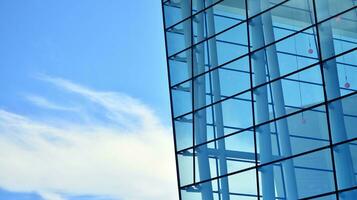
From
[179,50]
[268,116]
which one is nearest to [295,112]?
[268,116]

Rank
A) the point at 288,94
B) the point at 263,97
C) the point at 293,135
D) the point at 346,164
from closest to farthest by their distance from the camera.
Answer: the point at 346,164
the point at 293,135
the point at 288,94
the point at 263,97

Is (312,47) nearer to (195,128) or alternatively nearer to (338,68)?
(338,68)

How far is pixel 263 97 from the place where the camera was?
99.7 feet

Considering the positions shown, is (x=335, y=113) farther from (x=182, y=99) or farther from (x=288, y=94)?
(x=182, y=99)

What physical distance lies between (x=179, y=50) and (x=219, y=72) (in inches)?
109

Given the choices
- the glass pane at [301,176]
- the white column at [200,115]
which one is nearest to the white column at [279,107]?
the glass pane at [301,176]

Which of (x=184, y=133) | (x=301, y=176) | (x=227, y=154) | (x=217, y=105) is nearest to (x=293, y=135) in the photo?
(x=301, y=176)

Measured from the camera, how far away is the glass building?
1077 inches

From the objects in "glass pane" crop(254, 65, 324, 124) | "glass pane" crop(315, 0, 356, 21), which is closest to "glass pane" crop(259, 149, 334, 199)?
"glass pane" crop(254, 65, 324, 124)

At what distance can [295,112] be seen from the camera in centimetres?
2900

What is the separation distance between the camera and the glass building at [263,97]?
27.4m

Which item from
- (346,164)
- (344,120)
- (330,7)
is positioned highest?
(330,7)


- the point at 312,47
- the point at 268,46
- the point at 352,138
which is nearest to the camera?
the point at 352,138

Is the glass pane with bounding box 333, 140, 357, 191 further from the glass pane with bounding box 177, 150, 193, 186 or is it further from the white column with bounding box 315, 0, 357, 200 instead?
the glass pane with bounding box 177, 150, 193, 186
